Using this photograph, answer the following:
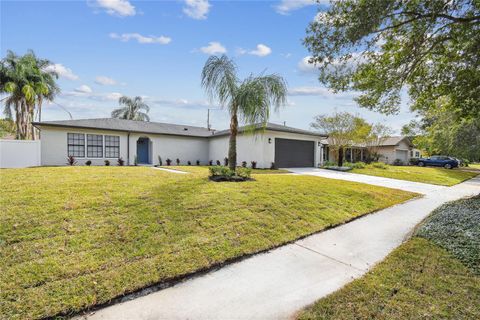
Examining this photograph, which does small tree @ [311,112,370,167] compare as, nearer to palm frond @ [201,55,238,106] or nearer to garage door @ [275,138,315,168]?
garage door @ [275,138,315,168]

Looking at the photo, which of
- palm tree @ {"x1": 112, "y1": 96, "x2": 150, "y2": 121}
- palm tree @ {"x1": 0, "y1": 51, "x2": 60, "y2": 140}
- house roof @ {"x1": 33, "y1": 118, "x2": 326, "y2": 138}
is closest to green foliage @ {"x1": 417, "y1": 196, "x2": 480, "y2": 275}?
house roof @ {"x1": 33, "y1": 118, "x2": 326, "y2": 138}

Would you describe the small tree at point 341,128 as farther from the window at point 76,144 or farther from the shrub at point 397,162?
the window at point 76,144

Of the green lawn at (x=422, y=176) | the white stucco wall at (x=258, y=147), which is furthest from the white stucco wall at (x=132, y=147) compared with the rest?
the green lawn at (x=422, y=176)

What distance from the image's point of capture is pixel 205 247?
4.10m

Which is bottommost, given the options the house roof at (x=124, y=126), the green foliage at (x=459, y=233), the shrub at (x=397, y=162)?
the green foliage at (x=459, y=233)

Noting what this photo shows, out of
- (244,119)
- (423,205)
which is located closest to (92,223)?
(244,119)

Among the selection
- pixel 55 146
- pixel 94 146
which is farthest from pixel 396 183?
pixel 55 146

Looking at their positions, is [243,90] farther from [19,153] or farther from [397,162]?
[397,162]

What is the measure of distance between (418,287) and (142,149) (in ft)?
65.6

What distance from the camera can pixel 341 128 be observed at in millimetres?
21766

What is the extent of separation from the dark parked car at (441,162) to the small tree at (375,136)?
6104 mm

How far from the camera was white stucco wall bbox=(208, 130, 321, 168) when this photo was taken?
1698 centimetres

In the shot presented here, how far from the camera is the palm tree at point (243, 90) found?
868cm

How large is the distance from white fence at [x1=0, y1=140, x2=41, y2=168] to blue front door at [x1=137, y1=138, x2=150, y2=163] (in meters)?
6.35
